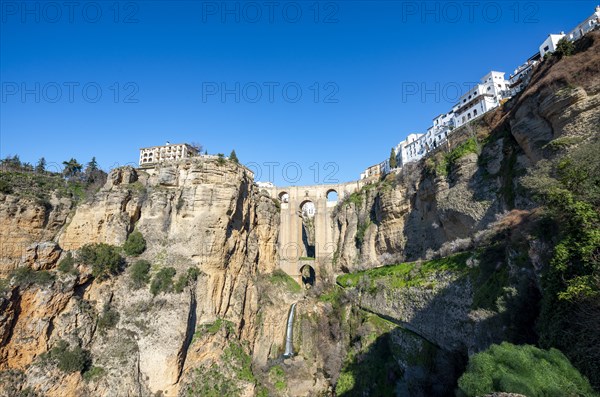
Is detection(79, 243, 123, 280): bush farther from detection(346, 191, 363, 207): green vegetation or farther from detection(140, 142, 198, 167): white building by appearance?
detection(140, 142, 198, 167): white building

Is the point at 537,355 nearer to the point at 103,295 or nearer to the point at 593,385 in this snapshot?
the point at 593,385

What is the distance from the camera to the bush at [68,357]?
782 inches

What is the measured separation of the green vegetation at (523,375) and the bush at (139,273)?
74.5 feet

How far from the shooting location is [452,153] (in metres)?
25.8

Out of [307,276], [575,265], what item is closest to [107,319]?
[575,265]

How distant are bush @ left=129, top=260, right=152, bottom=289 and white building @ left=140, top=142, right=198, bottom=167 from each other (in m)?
29.1

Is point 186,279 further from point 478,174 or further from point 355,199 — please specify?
point 355,199

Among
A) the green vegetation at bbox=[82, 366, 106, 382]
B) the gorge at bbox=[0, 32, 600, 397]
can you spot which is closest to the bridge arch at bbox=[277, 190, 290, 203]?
the gorge at bbox=[0, 32, 600, 397]

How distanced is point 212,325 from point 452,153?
22832mm

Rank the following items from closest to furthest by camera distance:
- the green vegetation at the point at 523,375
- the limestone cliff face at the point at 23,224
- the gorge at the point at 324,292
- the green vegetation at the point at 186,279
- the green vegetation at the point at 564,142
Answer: the green vegetation at the point at 523,375, the gorge at the point at 324,292, the green vegetation at the point at 564,142, the limestone cliff face at the point at 23,224, the green vegetation at the point at 186,279

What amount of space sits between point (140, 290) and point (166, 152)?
35.8 m

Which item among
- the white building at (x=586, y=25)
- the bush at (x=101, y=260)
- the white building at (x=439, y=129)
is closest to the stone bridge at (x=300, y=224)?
the white building at (x=439, y=129)

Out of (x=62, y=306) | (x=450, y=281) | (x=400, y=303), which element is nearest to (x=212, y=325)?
(x=62, y=306)

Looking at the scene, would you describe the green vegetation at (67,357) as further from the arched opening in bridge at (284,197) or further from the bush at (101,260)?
the arched opening in bridge at (284,197)
